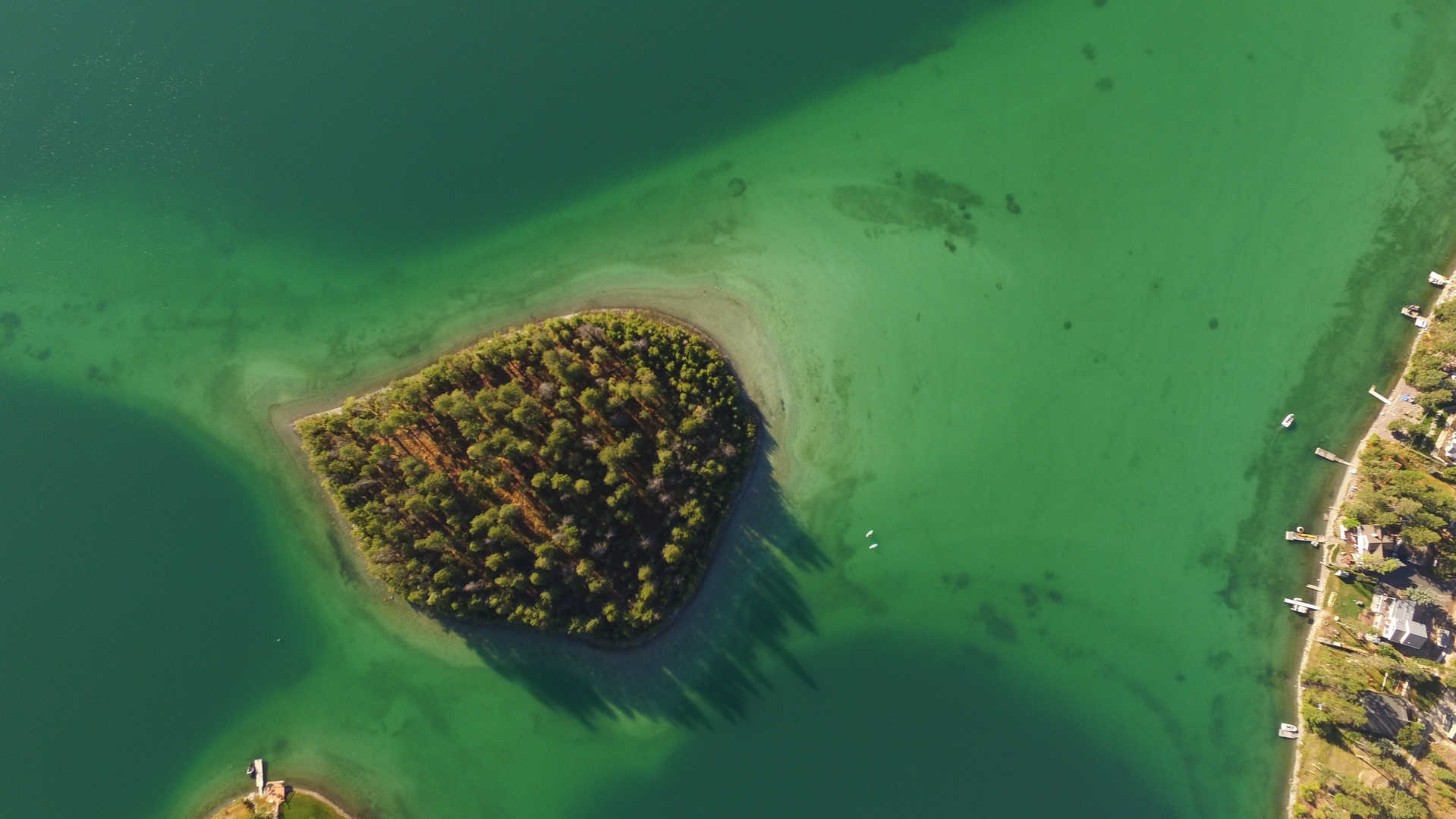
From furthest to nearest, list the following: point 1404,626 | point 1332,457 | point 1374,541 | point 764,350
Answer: point 1332,457, point 764,350, point 1374,541, point 1404,626

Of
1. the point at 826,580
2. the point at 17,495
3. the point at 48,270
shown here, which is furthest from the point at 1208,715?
the point at 48,270

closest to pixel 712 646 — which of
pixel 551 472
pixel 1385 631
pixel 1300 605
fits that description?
pixel 551 472

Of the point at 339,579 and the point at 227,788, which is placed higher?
the point at 339,579

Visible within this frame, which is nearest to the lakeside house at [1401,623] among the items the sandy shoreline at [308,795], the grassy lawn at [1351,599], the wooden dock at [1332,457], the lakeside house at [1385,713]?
the grassy lawn at [1351,599]

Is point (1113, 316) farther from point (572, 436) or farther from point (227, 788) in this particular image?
point (227, 788)

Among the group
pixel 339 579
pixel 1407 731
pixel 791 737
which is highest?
pixel 339 579

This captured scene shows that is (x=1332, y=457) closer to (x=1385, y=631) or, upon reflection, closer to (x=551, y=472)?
(x=1385, y=631)

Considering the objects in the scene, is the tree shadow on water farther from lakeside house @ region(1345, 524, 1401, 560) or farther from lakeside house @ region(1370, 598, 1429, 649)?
lakeside house @ region(1370, 598, 1429, 649)
